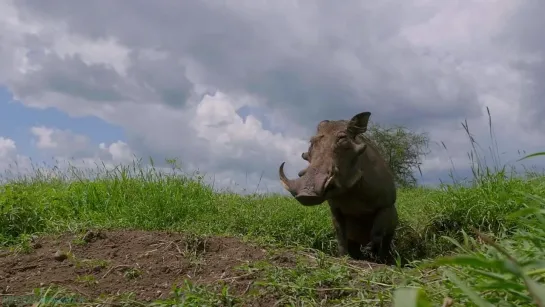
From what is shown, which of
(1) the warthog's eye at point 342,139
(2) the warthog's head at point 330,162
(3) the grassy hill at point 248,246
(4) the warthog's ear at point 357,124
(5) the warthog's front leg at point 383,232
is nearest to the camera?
(3) the grassy hill at point 248,246

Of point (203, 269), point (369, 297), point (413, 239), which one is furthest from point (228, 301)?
point (413, 239)

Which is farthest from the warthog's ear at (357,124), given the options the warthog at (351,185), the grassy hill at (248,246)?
the grassy hill at (248,246)

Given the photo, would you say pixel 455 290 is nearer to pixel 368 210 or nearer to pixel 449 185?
pixel 368 210

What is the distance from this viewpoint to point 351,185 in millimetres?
5172

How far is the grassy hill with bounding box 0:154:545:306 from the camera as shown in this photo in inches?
93.5

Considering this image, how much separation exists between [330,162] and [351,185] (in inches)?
10.9

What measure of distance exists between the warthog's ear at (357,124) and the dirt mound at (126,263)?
4.77 ft

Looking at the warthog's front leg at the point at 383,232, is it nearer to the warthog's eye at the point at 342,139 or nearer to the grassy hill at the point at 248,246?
the grassy hill at the point at 248,246

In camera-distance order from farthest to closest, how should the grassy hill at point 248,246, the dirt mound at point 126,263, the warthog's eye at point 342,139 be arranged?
the warthog's eye at point 342,139 < the dirt mound at point 126,263 < the grassy hill at point 248,246

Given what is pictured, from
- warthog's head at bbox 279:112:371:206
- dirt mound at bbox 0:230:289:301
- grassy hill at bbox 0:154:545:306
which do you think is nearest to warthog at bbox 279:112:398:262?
warthog's head at bbox 279:112:371:206

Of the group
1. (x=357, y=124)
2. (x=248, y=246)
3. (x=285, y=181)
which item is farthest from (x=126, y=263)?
(x=357, y=124)

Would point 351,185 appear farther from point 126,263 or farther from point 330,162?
point 126,263

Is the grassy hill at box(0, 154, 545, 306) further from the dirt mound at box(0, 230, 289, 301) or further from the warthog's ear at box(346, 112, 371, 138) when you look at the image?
the warthog's ear at box(346, 112, 371, 138)

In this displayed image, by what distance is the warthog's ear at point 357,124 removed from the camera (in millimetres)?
5297
